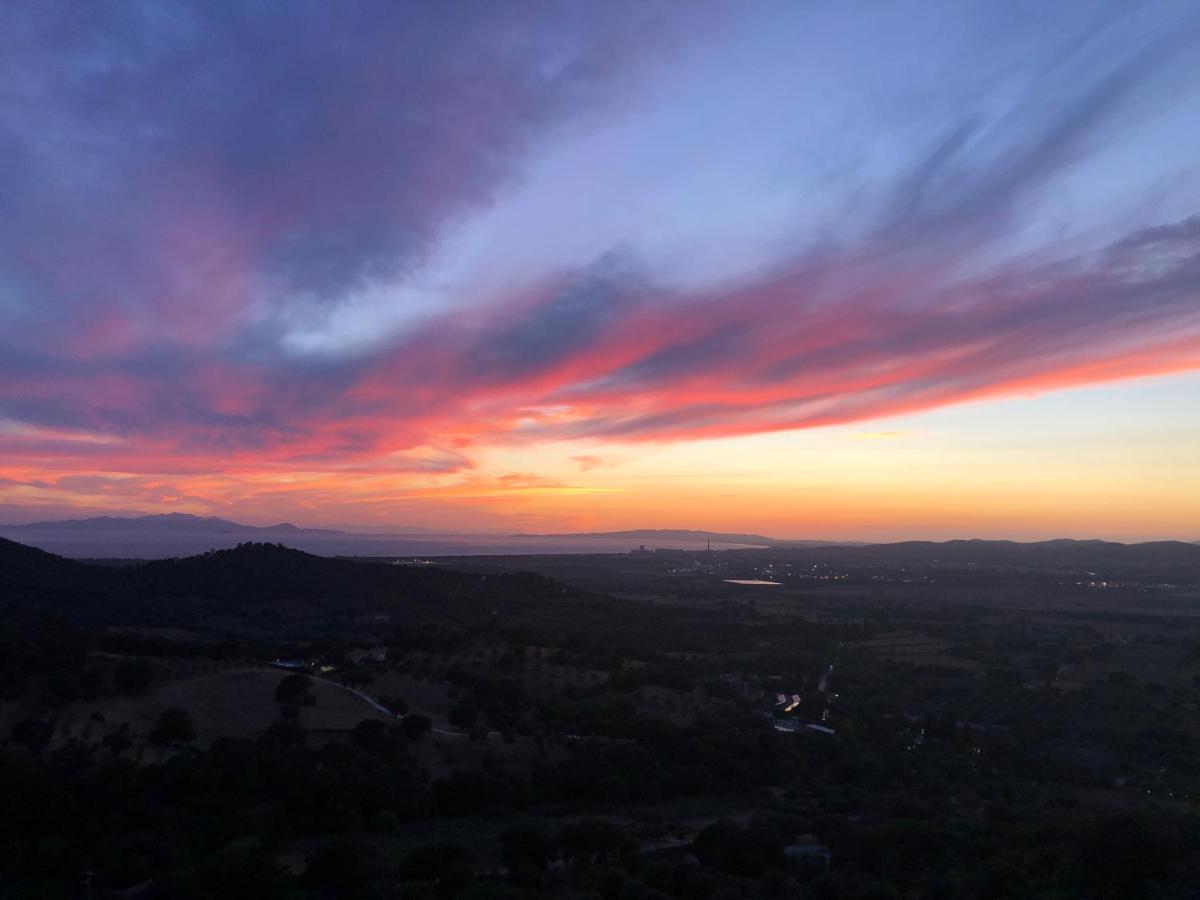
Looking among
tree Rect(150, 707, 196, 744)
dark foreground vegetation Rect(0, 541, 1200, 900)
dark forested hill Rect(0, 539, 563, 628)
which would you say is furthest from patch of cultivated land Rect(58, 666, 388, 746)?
dark forested hill Rect(0, 539, 563, 628)

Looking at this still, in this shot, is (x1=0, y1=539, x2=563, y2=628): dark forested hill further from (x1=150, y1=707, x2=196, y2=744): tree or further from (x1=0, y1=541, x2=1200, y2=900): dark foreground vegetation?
(x1=150, y1=707, x2=196, y2=744): tree

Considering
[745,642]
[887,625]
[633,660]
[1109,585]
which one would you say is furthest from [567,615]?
[1109,585]

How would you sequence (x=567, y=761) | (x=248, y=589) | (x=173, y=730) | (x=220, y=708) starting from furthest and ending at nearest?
1. (x=248, y=589)
2. (x=220, y=708)
3. (x=567, y=761)
4. (x=173, y=730)

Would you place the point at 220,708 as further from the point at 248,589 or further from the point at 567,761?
the point at 248,589

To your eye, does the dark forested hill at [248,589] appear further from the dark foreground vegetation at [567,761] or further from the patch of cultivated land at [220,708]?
the patch of cultivated land at [220,708]

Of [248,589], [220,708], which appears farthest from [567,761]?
[248,589]

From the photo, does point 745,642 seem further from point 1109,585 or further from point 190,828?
point 1109,585
